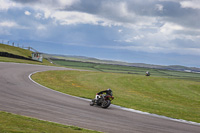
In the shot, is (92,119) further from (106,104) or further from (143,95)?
(143,95)

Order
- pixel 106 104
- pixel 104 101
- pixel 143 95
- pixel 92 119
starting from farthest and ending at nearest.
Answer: pixel 143 95 < pixel 104 101 < pixel 106 104 < pixel 92 119

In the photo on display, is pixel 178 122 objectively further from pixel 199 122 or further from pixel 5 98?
pixel 5 98

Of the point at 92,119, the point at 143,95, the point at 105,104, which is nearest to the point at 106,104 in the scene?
the point at 105,104

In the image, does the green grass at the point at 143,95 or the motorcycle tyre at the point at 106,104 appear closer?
the motorcycle tyre at the point at 106,104

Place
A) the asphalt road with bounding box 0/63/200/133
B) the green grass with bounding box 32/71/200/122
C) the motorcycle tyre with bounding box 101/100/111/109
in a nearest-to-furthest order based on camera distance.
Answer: the asphalt road with bounding box 0/63/200/133 < the motorcycle tyre with bounding box 101/100/111/109 < the green grass with bounding box 32/71/200/122

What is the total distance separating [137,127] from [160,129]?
1.36 meters

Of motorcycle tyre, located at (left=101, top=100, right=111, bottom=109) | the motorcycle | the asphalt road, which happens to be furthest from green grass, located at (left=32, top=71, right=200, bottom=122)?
the asphalt road

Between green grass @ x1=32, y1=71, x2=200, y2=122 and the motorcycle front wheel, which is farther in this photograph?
green grass @ x1=32, y1=71, x2=200, y2=122

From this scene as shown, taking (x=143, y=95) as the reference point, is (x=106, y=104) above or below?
above

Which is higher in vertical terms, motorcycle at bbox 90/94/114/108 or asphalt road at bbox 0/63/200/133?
motorcycle at bbox 90/94/114/108

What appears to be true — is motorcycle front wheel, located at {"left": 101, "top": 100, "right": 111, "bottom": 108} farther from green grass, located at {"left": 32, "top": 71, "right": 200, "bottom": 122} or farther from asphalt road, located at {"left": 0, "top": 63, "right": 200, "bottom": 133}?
green grass, located at {"left": 32, "top": 71, "right": 200, "bottom": 122}

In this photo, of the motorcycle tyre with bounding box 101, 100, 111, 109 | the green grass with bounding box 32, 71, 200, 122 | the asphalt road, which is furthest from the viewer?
the green grass with bounding box 32, 71, 200, 122

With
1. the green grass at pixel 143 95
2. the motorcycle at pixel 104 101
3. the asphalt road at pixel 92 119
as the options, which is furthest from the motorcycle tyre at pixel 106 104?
the green grass at pixel 143 95

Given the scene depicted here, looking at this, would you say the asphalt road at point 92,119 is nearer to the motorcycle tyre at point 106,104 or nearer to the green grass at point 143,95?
the motorcycle tyre at point 106,104
